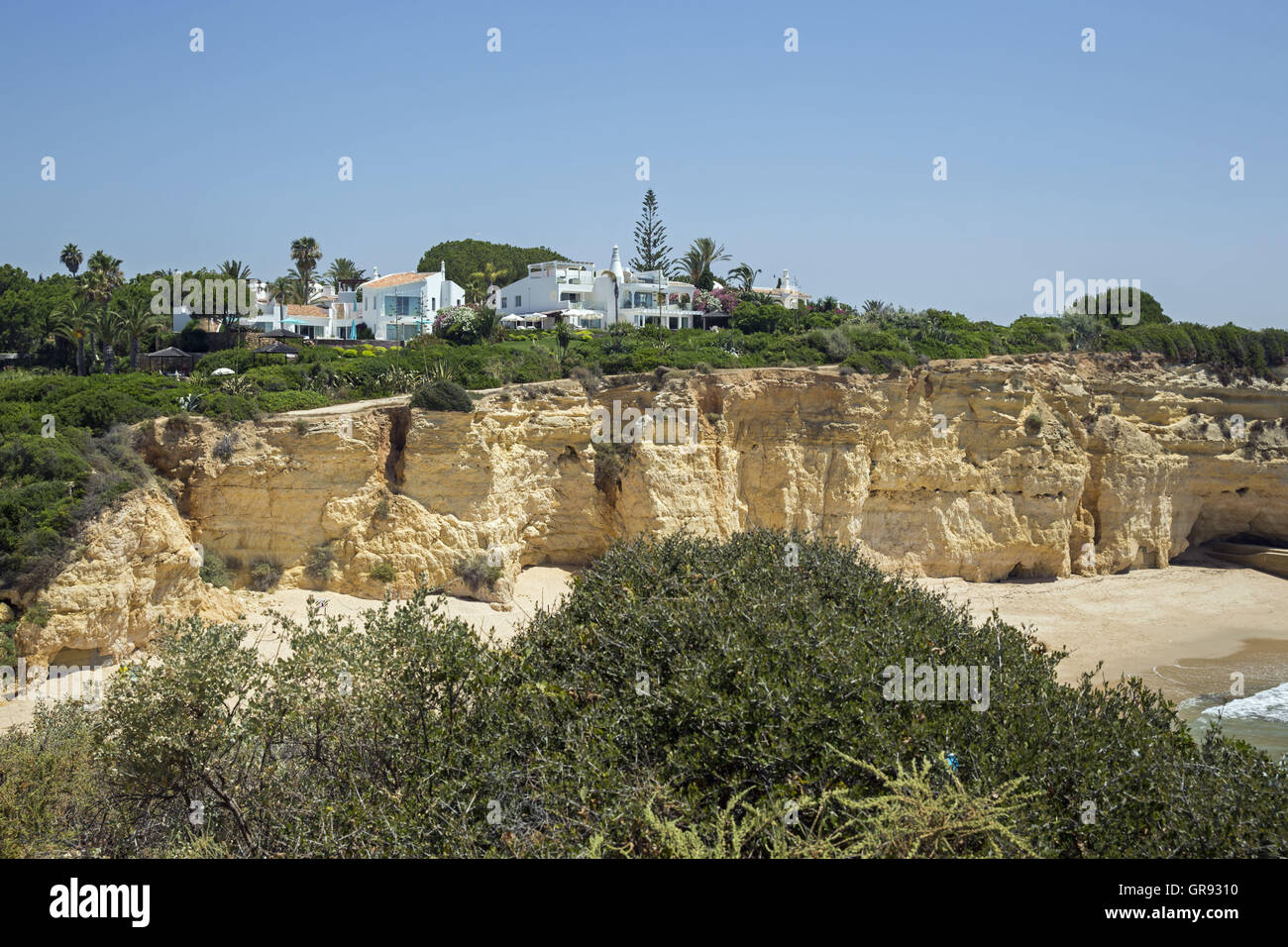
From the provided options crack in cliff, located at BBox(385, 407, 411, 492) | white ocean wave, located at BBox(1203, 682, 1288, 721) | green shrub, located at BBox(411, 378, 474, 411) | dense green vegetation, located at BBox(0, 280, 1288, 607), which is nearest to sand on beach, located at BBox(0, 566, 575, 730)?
dense green vegetation, located at BBox(0, 280, 1288, 607)

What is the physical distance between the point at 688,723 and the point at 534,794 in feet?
5.50

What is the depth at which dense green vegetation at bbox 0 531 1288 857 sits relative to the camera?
7457 mm

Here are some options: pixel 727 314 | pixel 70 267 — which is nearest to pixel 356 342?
pixel 727 314

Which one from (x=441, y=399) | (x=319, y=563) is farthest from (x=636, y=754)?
(x=441, y=399)

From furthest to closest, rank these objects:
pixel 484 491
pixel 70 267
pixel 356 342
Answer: pixel 70 267 < pixel 356 342 < pixel 484 491

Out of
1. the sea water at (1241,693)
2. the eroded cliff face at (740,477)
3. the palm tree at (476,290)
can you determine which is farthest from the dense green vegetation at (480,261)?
the sea water at (1241,693)

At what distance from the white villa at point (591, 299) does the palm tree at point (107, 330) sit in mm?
20153

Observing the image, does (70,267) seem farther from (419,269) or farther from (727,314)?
(727,314)

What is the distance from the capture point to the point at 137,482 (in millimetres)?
21203

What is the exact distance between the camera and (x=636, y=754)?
8.53m

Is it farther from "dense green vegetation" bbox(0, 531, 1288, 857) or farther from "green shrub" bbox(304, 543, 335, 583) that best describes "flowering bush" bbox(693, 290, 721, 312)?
"dense green vegetation" bbox(0, 531, 1288, 857)

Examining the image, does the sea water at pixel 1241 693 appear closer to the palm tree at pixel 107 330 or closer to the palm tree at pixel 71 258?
the palm tree at pixel 107 330

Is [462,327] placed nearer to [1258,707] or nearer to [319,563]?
[319,563]
